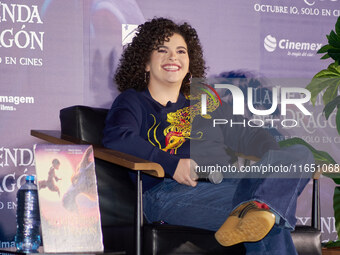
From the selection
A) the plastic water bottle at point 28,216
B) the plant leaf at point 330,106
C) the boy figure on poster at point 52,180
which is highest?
the plant leaf at point 330,106

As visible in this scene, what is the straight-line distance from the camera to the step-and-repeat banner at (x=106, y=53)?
3689 mm

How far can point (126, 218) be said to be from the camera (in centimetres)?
A: 269

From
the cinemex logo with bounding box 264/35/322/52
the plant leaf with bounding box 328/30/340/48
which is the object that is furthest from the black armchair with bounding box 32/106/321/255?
the cinemex logo with bounding box 264/35/322/52

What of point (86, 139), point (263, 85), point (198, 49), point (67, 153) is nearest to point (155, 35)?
point (198, 49)

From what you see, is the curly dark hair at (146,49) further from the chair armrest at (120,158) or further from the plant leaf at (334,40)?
the plant leaf at (334,40)

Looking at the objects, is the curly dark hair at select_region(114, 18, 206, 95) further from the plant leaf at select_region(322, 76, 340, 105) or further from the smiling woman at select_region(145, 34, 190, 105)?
the plant leaf at select_region(322, 76, 340, 105)

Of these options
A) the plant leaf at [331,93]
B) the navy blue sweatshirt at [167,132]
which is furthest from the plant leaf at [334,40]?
the navy blue sweatshirt at [167,132]

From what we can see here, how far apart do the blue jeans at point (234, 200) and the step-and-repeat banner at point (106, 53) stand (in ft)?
4.39

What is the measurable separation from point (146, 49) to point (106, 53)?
890 millimetres

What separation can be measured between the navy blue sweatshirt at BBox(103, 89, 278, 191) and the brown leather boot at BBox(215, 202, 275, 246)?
53 cm

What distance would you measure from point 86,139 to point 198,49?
856mm

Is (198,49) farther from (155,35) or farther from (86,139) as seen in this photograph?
(86,139)

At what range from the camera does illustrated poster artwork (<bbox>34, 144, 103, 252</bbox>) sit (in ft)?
7.79

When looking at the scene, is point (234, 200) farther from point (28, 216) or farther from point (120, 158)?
point (28, 216)
